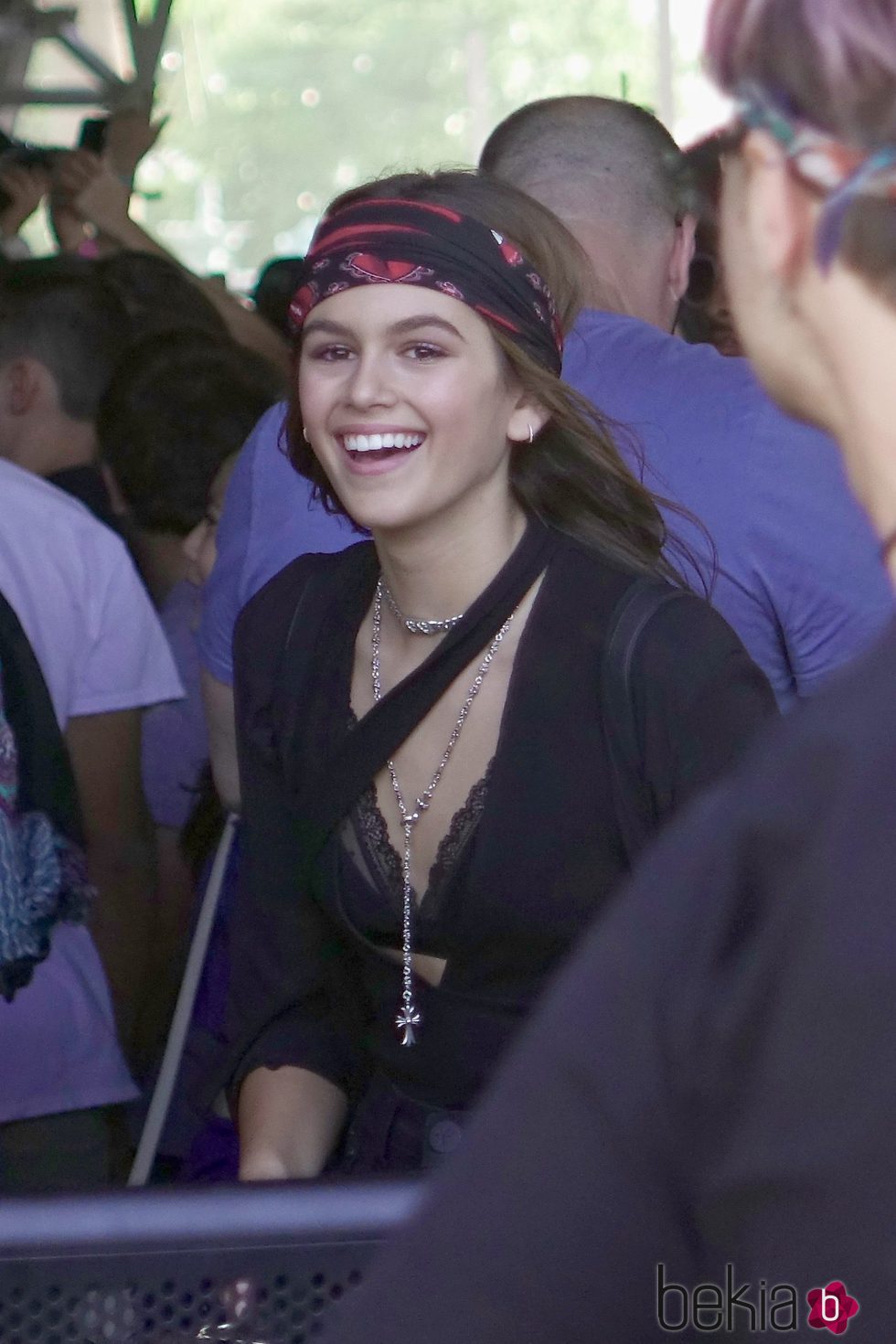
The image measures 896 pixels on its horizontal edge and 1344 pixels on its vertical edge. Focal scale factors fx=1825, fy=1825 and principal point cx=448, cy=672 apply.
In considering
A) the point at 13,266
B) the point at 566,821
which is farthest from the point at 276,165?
the point at 566,821

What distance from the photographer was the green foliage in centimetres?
3684

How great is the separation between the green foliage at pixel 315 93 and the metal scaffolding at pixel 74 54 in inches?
1029

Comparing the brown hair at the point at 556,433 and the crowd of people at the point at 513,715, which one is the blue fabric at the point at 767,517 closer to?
the crowd of people at the point at 513,715

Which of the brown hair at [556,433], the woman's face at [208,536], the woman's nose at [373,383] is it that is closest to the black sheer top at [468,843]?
the brown hair at [556,433]

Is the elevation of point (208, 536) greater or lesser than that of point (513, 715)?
lesser

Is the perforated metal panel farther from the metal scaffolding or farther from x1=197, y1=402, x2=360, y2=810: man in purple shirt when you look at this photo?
the metal scaffolding

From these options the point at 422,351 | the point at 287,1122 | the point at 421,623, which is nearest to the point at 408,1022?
the point at 287,1122

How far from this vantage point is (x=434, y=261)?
1944 millimetres

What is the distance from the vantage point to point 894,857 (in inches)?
23.8

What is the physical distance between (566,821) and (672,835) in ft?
3.57

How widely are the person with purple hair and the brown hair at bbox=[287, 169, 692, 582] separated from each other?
125cm

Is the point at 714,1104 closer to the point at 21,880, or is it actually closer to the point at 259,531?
the point at 21,880

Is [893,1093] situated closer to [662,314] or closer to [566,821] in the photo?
[566,821]

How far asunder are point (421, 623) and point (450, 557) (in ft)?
0.26
